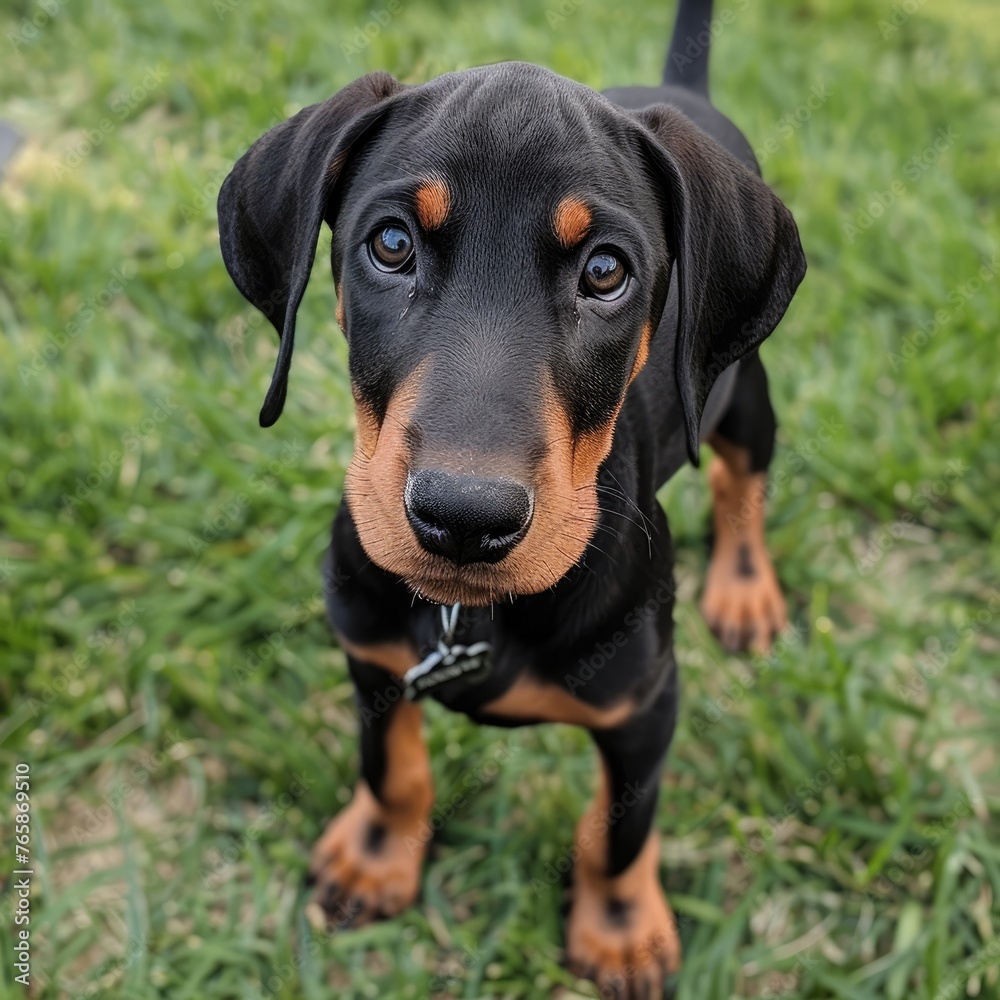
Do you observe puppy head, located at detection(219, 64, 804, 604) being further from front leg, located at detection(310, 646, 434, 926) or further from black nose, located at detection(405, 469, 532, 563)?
front leg, located at detection(310, 646, 434, 926)

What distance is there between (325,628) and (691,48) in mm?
Answer: 2151

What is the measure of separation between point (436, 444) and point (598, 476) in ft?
2.08

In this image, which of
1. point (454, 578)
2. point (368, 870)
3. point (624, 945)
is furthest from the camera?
point (368, 870)

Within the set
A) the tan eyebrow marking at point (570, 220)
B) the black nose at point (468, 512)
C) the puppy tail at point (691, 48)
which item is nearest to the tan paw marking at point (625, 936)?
the black nose at point (468, 512)

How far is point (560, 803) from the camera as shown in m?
3.42

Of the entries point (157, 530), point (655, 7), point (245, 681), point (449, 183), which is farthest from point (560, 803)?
point (655, 7)

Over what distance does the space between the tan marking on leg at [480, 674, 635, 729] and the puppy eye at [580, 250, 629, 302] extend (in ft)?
2.89

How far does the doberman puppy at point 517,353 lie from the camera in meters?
1.97

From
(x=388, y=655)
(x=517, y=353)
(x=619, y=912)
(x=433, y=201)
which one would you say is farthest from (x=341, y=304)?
(x=619, y=912)

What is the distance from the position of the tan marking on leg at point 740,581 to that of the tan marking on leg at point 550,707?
1.31 m

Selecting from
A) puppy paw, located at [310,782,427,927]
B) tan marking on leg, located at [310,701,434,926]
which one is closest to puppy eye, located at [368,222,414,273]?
tan marking on leg, located at [310,701,434,926]

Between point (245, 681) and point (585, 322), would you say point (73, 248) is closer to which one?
point (245, 681)

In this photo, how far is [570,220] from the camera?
6.64ft

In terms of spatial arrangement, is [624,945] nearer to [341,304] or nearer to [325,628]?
[325,628]
